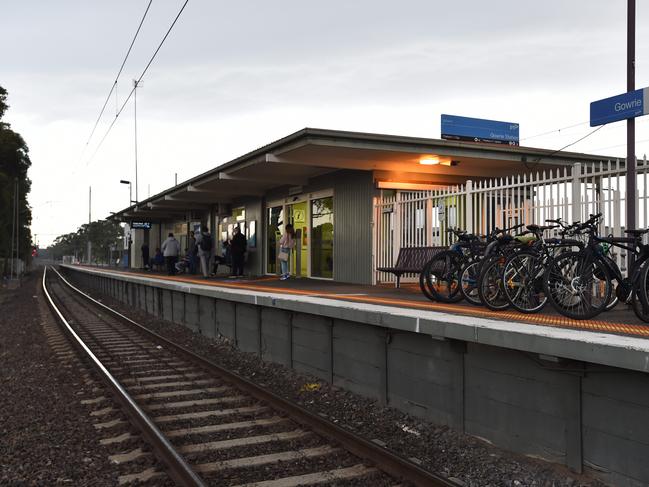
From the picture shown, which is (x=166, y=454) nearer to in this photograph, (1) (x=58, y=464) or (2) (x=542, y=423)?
(1) (x=58, y=464)

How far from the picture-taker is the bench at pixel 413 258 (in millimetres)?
10055

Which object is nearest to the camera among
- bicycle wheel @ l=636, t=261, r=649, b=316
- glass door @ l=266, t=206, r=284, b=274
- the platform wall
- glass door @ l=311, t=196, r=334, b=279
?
the platform wall

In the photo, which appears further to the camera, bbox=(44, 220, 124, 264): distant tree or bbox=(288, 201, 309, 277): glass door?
bbox=(44, 220, 124, 264): distant tree

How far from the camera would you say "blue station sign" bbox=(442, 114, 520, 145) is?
21692 mm

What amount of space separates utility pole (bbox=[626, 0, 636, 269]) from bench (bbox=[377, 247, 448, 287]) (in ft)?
11.5

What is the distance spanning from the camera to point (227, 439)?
17.5ft

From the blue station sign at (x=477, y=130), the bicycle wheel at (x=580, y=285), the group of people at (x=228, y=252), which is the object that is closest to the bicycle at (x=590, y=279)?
the bicycle wheel at (x=580, y=285)

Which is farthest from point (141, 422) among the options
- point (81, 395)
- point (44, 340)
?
point (44, 340)

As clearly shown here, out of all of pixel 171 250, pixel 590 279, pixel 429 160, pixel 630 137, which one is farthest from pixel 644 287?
pixel 171 250

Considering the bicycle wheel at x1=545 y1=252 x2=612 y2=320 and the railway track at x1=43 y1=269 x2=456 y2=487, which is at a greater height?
the bicycle wheel at x1=545 y1=252 x2=612 y2=320

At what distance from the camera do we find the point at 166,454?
466 centimetres

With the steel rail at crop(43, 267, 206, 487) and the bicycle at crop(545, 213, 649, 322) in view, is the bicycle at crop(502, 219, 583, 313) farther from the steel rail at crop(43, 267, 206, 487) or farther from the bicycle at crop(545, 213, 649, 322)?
the steel rail at crop(43, 267, 206, 487)

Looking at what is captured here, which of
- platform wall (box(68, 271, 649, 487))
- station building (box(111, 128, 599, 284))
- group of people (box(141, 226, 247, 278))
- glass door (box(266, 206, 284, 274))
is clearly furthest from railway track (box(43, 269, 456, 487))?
glass door (box(266, 206, 284, 274))

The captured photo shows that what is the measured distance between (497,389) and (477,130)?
19535 mm
